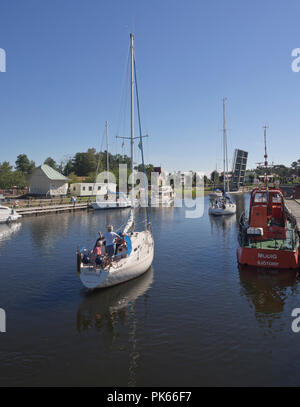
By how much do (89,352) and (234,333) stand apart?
16.9 ft

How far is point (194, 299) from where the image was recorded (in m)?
14.2

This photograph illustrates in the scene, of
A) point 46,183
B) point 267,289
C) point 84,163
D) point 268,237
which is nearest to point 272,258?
point 267,289

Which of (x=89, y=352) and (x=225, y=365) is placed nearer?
(x=225, y=365)

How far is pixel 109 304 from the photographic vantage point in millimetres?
13672

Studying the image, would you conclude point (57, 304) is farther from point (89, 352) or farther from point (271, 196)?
point (271, 196)

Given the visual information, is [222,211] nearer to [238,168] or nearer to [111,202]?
[111,202]

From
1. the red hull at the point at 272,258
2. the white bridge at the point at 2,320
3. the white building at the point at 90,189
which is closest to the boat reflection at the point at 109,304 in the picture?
the white bridge at the point at 2,320

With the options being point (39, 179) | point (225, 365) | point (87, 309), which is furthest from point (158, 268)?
point (39, 179)

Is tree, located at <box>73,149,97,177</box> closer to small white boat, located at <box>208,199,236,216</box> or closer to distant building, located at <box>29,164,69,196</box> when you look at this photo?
A: distant building, located at <box>29,164,69,196</box>

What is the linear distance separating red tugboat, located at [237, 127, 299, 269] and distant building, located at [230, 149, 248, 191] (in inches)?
3778

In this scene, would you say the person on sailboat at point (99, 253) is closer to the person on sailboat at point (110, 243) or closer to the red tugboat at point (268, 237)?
the person on sailboat at point (110, 243)

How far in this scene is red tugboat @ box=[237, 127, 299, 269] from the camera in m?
17.3

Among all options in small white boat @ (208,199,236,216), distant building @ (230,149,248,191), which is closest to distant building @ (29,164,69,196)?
small white boat @ (208,199,236,216)

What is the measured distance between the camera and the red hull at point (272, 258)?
17.2m
